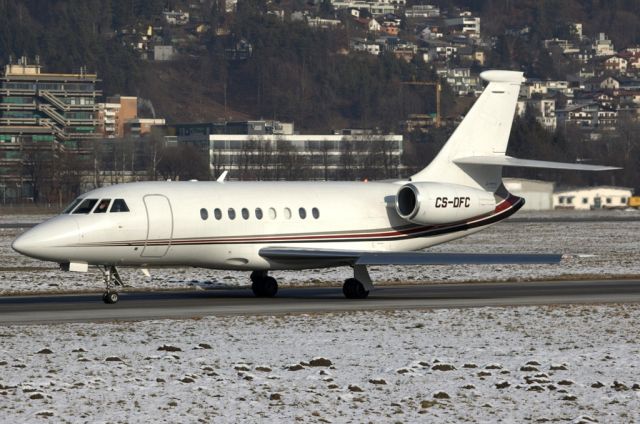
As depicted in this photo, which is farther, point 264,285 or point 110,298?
point 264,285

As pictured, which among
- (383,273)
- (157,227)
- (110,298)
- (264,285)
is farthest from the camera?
(383,273)

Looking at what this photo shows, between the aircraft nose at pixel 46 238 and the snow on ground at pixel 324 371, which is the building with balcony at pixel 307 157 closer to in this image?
the aircraft nose at pixel 46 238

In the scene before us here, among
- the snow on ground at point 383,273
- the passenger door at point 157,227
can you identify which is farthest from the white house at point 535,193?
the passenger door at point 157,227

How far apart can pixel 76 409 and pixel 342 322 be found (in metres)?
9.22

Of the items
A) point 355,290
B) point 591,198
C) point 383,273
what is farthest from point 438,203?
point 591,198

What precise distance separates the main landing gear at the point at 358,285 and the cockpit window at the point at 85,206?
617cm

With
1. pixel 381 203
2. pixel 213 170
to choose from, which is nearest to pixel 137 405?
pixel 381 203

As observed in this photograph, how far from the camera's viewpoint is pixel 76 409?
58.7 ft

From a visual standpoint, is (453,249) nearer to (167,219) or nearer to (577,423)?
(167,219)

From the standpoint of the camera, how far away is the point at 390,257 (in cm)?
3162

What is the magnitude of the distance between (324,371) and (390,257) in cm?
1144

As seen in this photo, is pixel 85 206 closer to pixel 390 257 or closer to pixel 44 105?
pixel 390 257

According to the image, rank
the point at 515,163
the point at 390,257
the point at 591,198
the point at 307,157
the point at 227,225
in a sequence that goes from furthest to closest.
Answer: the point at 307,157 < the point at 591,198 < the point at 515,163 < the point at 227,225 < the point at 390,257

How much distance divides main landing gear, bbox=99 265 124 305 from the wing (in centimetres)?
345
